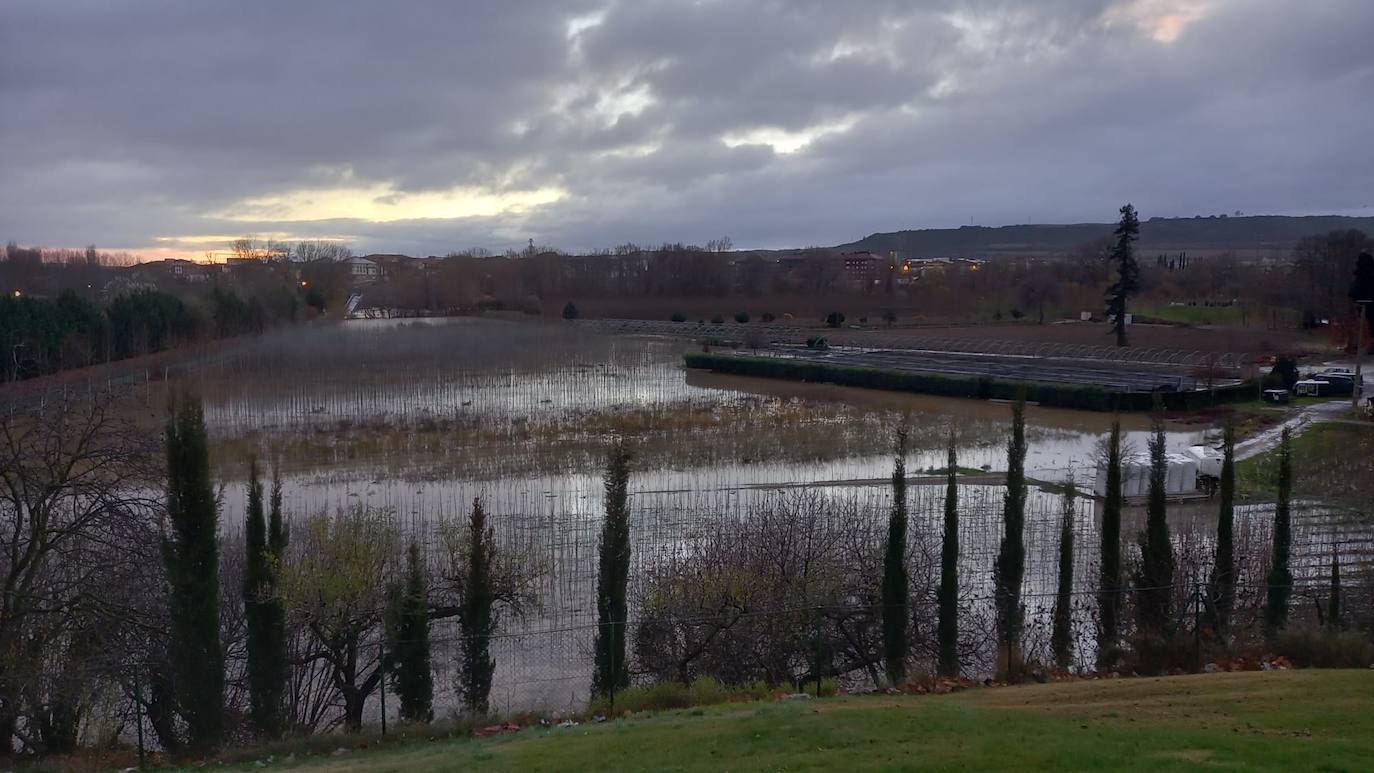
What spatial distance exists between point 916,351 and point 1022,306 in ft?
106

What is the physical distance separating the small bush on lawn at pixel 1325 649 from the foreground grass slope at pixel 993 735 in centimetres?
199

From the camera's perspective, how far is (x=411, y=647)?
12875mm

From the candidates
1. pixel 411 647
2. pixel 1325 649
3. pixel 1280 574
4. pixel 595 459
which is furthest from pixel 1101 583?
pixel 595 459

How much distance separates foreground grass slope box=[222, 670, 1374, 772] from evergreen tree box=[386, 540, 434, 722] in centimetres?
217

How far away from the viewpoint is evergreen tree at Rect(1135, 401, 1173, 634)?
14969mm

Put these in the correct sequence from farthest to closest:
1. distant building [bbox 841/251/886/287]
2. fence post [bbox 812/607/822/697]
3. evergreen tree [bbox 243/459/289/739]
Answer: distant building [bbox 841/251/886/287], evergreen tree [bbox 243/459/289/739], fence post [bbox 812/607/822/697]

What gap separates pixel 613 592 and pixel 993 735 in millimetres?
6967

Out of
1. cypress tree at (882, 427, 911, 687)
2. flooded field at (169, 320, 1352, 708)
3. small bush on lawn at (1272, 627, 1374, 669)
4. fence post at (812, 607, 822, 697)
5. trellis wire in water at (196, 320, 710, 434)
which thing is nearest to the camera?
fence post at (812, 607, 822, 697)

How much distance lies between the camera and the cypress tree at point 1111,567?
14.9 meters

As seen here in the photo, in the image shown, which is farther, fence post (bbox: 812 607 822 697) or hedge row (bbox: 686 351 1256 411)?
hedge row (bbox: 686 351 1256 411)

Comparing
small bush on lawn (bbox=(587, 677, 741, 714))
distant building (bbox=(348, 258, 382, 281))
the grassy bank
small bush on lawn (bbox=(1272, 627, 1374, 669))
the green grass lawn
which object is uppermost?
distant building (bbox=(348, 258, 382, 281))

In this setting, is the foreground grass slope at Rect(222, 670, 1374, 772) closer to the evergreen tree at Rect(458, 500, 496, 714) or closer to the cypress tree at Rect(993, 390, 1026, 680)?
the evergreen tree at Rect(458, 500, 496, 714)

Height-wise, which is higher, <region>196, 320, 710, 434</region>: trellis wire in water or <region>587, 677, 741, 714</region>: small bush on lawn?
<region>196, 320, 710, 434</region>: trellis wire in water

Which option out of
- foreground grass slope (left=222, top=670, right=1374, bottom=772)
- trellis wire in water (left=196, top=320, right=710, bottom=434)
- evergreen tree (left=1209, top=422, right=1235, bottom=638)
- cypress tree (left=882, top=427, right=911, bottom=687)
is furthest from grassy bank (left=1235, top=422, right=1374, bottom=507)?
trellis wire in water (left=196, top=320, right=710, bottom=434)
